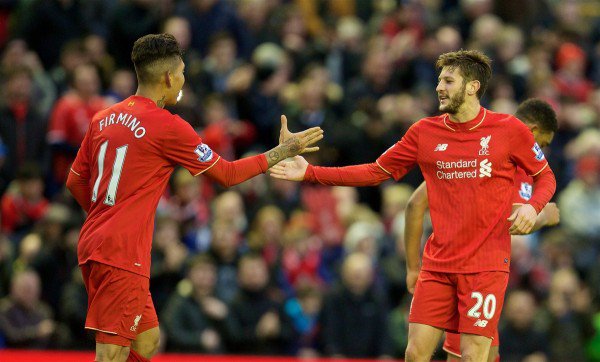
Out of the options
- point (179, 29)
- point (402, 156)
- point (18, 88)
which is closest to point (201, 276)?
point (18, 88)

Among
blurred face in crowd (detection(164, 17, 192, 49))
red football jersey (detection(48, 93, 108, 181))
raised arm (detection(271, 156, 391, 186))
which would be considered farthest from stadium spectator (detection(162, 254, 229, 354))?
raised arm (detection(271, 156, 391, 186))

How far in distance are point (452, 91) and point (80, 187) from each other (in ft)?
8.44

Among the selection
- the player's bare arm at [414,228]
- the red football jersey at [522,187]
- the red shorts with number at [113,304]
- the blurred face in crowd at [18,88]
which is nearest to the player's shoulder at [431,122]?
the player's bare arm at [414,228]

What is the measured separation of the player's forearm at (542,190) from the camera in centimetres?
820

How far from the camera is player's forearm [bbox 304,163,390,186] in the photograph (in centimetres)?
876

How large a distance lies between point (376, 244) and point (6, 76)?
457 cm

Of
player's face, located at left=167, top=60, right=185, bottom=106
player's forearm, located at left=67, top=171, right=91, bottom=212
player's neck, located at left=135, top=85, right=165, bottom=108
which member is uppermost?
player's face, located at left=167, top=60, right=185, bottom=106

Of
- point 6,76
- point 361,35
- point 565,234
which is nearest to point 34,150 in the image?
point 6,76

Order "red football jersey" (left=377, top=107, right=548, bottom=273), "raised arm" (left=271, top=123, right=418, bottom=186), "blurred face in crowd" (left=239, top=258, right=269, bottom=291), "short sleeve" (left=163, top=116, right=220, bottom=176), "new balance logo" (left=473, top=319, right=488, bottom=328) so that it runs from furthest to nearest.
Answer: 1. "blurred face in crowd" (left=239, top=258, right=269, bottom=291)
2. "raised arm" (left=271, top=123, right=418, bottom=186)
3. "red football jersey" (left=377, top=107, right=548, bottom=273)
4. "new balance logo" (left=473, top=319, right=488, bottom=328)
5. "short sleeve" (left=163, top=116, right=220, bottom=176)

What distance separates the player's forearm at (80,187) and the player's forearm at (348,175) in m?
1.51

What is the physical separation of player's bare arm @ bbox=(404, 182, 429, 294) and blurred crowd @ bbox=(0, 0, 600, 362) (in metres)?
4.08

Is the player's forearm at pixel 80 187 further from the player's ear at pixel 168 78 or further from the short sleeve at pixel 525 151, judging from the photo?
the short sleeve at pixel 525 151

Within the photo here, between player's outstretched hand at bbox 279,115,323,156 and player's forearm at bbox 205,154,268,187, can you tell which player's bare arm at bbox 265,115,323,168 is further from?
player's forearm at bbox 205,154,268,187

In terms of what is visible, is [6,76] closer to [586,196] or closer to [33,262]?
[33,262]
